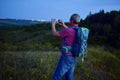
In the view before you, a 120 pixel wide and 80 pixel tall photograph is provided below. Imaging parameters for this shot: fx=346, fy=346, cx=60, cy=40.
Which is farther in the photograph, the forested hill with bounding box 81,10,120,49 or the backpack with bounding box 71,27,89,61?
the forested hill with bounding box 81,10,120,49

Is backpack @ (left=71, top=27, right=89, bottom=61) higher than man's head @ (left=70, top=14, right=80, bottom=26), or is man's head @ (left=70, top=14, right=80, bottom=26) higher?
man's head @ (left=70, top=14, right=80, bottom=26)

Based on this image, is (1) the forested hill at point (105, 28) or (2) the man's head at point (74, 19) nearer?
(2) the man's head at point (74, 19)

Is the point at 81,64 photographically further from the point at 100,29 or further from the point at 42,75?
the point at 100,29

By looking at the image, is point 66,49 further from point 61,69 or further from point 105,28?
point 105,28

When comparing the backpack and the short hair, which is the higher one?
the short hair

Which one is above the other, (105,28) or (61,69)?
(61,69)

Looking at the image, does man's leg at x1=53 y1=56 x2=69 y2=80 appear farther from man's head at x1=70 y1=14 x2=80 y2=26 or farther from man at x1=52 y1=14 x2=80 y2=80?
man's head at x1=70 y1=14 x2=80 y2=26

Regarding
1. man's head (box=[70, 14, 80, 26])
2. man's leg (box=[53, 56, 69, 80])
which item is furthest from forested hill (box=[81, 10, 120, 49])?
man's leg (box=[53, 56, 69, 80])

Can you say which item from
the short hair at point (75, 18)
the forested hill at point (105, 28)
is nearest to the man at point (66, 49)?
the short hair at point (75, 18)

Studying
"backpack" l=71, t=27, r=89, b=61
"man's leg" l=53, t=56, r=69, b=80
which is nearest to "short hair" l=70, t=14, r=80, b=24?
"backpack" l=71, t=27, r=89, b=61

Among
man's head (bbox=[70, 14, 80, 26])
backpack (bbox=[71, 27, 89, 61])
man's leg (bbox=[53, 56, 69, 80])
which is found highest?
man's head (bbox=[70, 14, 80, 26])

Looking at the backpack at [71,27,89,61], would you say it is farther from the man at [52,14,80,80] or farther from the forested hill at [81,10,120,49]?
the forested hill at [81,10,120,49]

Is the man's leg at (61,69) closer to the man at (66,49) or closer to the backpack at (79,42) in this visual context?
the man at (66,49)

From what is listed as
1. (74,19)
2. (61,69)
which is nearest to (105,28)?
(74,19)
